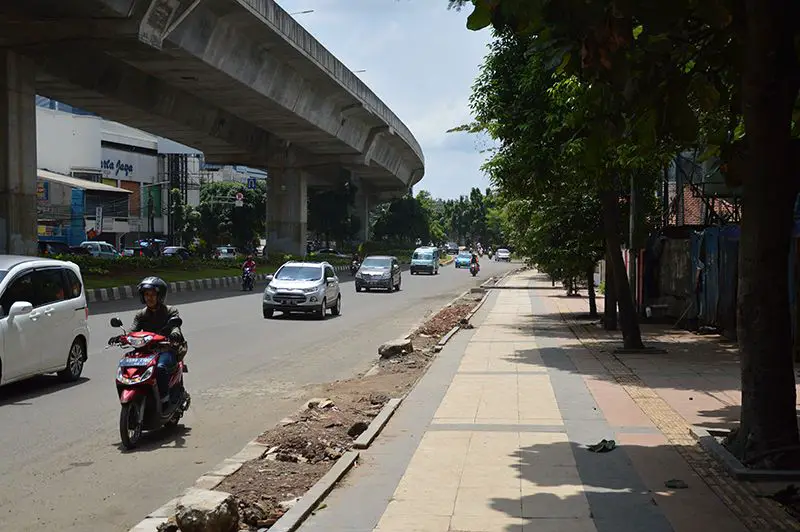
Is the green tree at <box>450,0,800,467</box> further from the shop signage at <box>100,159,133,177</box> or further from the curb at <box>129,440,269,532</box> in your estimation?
the shop signage at <box>100,159,133,177</box>

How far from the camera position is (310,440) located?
28.7 ft

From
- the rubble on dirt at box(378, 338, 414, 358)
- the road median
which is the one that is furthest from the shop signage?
the road median

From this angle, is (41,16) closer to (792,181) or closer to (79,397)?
(79,397)

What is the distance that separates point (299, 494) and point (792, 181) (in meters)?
4.61

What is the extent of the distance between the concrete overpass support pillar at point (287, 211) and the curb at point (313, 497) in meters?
47.8

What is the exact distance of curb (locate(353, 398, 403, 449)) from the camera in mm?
8320

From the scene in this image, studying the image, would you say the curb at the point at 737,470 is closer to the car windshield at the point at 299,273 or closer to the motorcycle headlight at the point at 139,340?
the motorcycle headlight at the point at 139,340

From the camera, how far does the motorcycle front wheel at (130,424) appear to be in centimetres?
848

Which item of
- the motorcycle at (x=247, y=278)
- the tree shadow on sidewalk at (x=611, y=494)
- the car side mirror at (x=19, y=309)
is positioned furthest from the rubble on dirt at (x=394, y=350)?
the motorcycle at (x=247, y=278)

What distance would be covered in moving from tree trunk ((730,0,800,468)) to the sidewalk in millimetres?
723

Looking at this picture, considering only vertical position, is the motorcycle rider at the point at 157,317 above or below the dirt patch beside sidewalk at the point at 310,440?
above

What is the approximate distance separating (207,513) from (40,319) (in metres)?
6.76

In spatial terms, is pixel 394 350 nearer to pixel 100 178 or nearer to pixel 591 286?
pixel 591 286

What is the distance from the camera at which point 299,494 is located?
6941 millimetres
